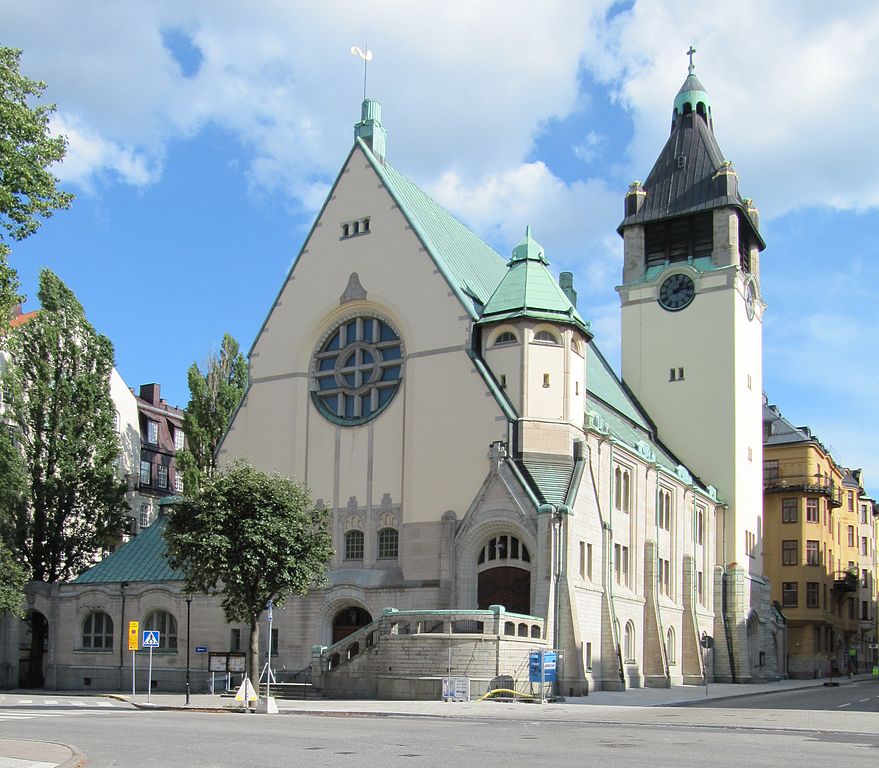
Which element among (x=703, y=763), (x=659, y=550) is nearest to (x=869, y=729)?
(x=703, y=763)

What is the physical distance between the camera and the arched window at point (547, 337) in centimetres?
4763

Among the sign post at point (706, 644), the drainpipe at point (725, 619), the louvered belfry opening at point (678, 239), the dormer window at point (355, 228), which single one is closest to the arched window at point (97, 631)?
the dormer window at point (355, 228)

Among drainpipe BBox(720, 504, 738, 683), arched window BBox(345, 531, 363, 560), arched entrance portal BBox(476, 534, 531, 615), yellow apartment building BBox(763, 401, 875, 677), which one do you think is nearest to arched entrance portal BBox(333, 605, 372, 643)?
arched window BBox(345, 531, 363, 560)

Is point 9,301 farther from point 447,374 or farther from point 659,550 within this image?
point 659,550

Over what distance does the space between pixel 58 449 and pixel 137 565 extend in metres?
7.26

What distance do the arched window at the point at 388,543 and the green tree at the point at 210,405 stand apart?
16.1 metres

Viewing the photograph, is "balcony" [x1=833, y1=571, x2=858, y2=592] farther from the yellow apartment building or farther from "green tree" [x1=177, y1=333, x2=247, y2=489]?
"green tree" [x1=177, y1=333, x2=247, y2=489]

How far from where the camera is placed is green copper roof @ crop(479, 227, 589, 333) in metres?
47.3

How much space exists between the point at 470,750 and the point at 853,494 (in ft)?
289

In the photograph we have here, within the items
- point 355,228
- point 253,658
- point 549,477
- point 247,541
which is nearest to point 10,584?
point 247,541

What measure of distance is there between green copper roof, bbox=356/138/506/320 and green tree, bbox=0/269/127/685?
1782cm

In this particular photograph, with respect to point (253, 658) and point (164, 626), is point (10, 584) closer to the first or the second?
point (164, 626)

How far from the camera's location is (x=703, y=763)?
16875 mm

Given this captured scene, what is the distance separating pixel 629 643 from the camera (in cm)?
5006
